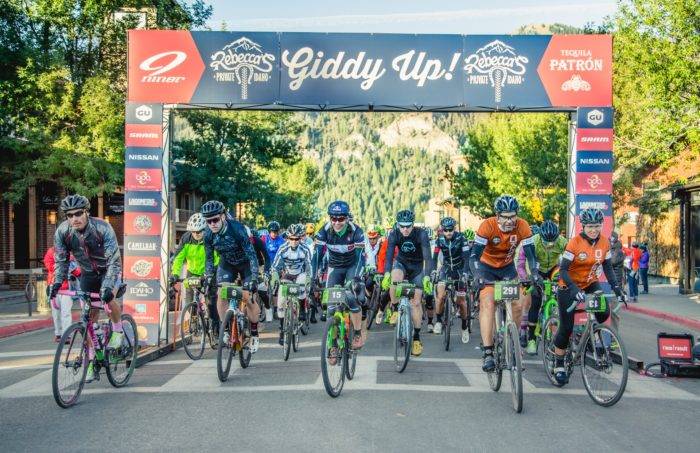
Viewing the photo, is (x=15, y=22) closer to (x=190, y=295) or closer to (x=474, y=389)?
(x=190, y=295)

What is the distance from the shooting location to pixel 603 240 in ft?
28.9

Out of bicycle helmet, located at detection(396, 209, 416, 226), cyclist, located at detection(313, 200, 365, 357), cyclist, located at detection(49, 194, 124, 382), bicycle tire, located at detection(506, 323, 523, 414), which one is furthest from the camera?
bicycle helmet, located at detection(396, 209, 416, 226)

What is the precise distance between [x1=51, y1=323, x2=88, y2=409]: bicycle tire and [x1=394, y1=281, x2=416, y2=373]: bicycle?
371 centimetres

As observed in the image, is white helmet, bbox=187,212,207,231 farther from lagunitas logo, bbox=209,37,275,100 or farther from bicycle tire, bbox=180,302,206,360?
lagunitas logo, bbox=209,37,275,100

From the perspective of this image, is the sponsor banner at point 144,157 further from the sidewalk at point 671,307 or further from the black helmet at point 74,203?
the sidewalk at point 671,307

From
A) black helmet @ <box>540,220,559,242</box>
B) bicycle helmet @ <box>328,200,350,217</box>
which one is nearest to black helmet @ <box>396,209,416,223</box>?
bicycle helmet @ <box>328,200,350,217</box>

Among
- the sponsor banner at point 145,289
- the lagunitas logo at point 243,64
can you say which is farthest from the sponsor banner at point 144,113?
the sponsor banner at point 145,289

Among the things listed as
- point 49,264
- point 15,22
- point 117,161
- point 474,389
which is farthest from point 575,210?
point 15,22

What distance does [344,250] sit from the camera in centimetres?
983

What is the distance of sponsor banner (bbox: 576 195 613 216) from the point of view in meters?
13.0

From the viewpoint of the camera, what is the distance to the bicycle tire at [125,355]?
28.9ft

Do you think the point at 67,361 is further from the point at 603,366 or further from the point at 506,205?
the point at 603,366

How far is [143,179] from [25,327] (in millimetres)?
6400

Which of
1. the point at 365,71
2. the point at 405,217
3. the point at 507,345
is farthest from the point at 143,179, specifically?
the point at 507,345
